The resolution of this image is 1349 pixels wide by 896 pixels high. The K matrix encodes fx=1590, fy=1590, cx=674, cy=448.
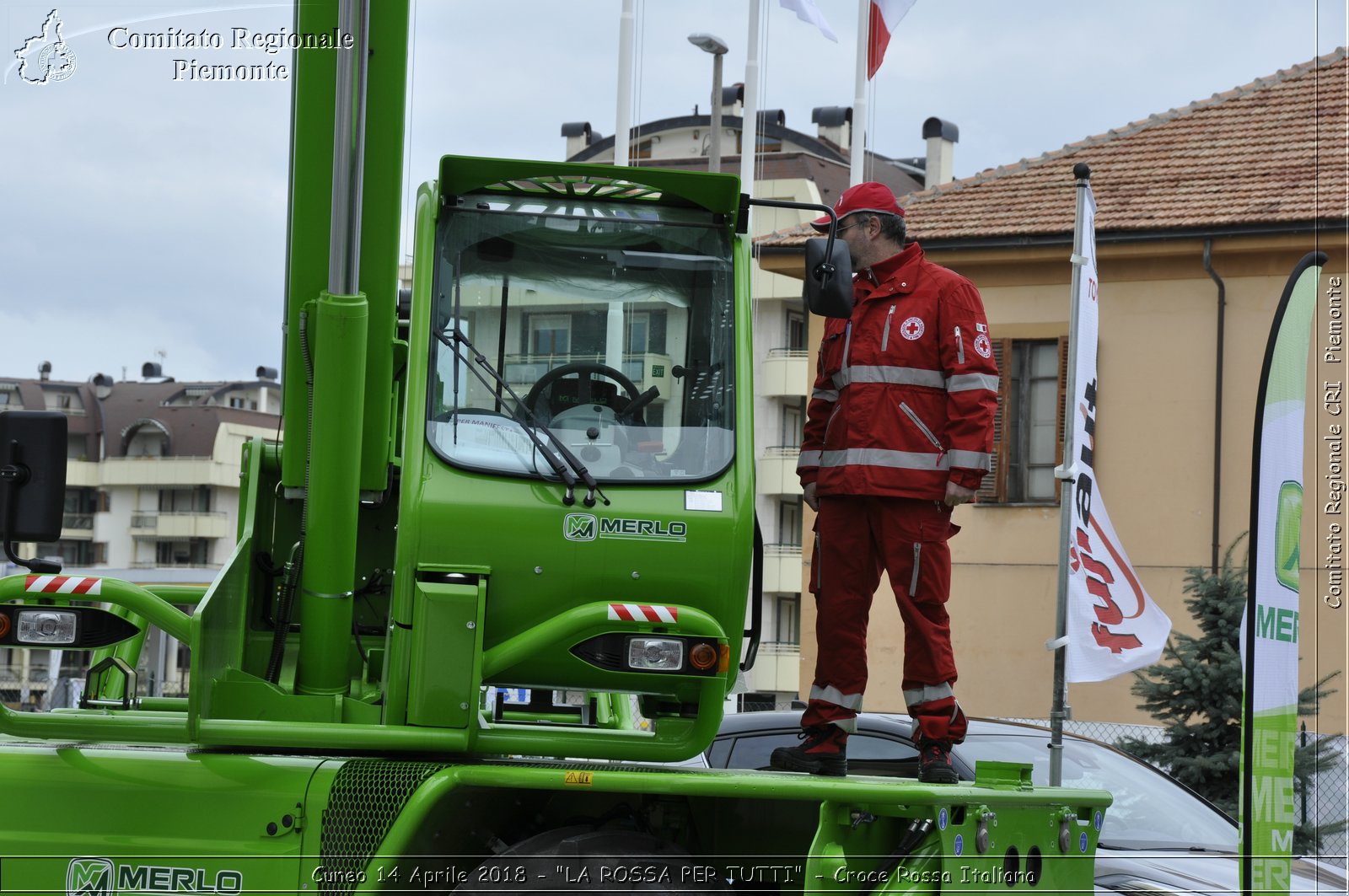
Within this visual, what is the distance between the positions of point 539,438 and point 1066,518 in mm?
3935

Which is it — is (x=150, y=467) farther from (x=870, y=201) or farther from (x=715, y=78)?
(x=870, y=201)

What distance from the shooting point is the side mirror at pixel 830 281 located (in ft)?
16.7

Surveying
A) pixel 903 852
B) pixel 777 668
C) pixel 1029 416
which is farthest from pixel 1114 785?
pixel 777 668

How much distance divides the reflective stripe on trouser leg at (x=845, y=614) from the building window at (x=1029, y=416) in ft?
50.5

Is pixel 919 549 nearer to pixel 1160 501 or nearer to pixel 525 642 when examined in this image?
pixel 525 642

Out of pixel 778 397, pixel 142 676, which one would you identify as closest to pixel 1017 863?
pixel 142 676

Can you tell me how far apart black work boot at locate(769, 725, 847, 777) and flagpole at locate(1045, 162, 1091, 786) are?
77.9 inches

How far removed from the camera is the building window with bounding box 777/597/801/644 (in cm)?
4650

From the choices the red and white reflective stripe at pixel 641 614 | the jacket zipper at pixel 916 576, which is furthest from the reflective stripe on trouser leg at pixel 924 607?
the red and white reflective stripe at pixel 641 614

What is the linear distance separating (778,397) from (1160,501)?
1026 inches

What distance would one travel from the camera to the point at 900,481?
532 cm

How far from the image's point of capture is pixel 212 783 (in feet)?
15.8

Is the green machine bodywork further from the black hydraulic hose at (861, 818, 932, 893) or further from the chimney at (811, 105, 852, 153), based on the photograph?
the chimney at (811, 105, 852, 153)

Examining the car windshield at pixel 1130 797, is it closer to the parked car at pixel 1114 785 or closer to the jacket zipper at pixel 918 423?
the parked car at pixel 1114 785
